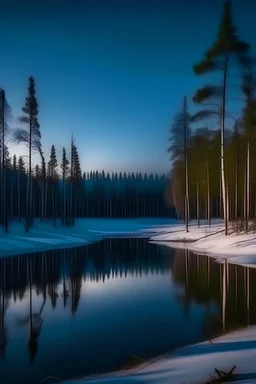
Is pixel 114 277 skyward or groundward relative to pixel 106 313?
groundward

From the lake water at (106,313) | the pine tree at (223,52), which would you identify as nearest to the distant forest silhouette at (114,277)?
Answer: the lake water at (106,313)

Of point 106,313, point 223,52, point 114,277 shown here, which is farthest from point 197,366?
point 223,52

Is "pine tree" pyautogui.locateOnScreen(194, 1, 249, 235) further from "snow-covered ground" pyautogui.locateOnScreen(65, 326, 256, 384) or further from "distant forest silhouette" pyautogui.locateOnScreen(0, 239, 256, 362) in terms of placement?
"snow-covered ground" pyautogui.locateOnScreen(65, 326, 256, 384)

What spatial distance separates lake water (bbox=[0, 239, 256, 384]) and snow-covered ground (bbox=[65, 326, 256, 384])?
24.1 inches

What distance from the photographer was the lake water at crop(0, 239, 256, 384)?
776 centimetres

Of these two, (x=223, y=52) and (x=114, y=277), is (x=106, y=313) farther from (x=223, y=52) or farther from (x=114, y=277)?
(x=223, y=52)

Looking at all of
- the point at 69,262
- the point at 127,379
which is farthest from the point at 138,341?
the point at 69,262

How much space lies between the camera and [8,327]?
10039mm

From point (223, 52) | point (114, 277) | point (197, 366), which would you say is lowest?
point (114, 277)

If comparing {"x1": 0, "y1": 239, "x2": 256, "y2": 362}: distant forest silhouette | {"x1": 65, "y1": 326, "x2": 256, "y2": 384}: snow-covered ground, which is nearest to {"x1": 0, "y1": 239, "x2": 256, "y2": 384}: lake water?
{"x1": 0, "y1": 239, "x2": 256, "y2": 362}: distant forest silhouette

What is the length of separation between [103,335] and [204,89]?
68.5 feet

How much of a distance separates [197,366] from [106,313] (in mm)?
5312

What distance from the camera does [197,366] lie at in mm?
6473

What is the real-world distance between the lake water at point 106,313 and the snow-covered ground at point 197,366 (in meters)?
0.61
